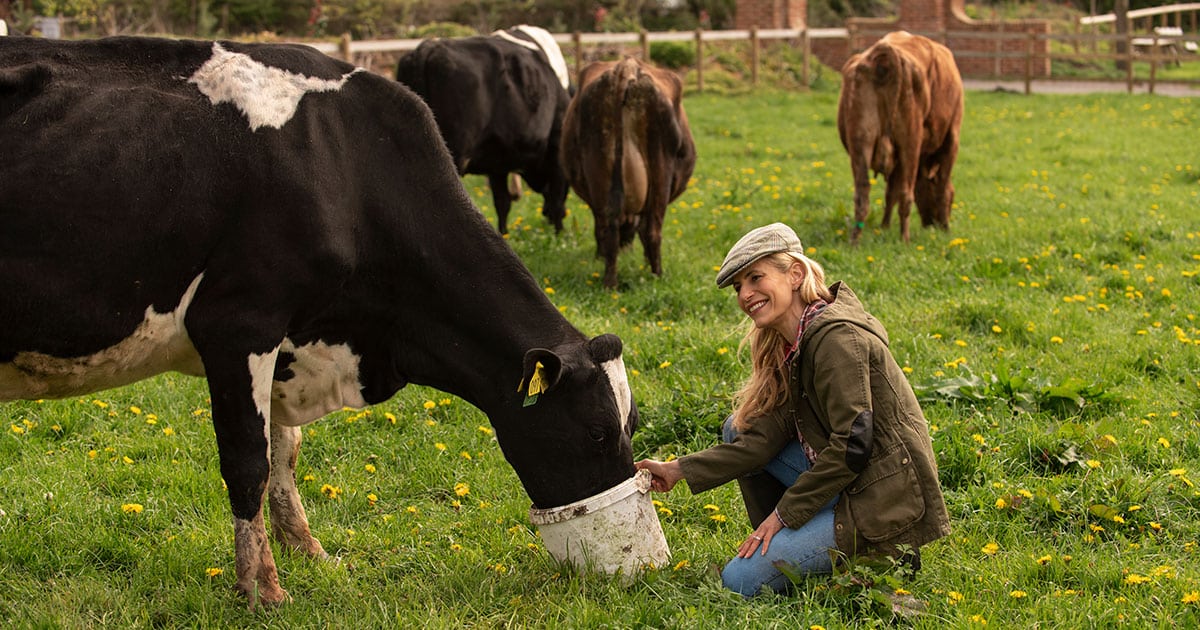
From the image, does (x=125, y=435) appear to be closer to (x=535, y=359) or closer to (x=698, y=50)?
(x=535, y=359)

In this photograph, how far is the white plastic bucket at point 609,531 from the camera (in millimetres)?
4074

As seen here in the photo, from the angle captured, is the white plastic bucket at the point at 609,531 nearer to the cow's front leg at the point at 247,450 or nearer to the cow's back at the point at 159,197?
the cow's front leg at the point at 247,450

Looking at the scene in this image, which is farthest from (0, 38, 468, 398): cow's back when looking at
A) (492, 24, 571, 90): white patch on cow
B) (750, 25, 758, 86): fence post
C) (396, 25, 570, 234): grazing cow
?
(750, 25, 758, 86): fence post

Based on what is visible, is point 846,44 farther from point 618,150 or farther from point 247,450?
point 247,450

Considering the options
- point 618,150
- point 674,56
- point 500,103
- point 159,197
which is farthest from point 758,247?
point 674,56

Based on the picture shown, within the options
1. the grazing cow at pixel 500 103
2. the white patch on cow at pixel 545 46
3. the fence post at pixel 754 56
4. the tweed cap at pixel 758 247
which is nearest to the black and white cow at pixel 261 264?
the tweed cap at pixel 758 247

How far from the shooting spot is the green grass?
12.9 ft

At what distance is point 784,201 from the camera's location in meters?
11.6

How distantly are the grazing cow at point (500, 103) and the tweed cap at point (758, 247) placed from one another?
6.15 m

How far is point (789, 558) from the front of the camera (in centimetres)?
389

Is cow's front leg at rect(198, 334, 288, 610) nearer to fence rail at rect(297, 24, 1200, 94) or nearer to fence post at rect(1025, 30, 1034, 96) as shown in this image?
fence rail at rect(297, 24, 1200, 94)

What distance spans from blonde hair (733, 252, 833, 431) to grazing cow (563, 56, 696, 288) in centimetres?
434

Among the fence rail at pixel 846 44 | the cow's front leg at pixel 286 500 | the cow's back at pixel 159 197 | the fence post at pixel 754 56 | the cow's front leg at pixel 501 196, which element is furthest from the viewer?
the fence post at pixel 754 56

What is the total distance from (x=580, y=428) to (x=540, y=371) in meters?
0.30
